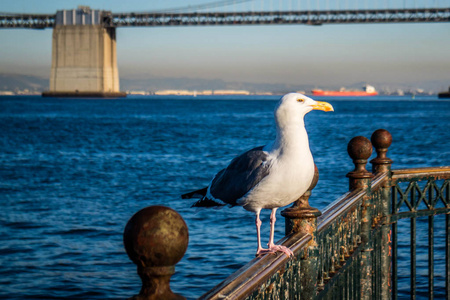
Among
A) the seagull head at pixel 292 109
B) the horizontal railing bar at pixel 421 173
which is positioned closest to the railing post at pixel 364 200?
the horizontal railing bar at pixel 421 173

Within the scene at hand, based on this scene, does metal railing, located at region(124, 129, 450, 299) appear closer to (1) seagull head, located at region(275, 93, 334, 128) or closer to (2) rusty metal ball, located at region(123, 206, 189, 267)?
(2) rusty metal ball, located at region(123, 206, 189, 267)

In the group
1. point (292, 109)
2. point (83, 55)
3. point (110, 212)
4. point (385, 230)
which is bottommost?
point (110, 212)

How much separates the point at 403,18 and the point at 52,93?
52614mm

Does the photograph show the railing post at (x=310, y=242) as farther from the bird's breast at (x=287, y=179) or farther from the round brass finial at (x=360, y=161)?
the round brass finial at (x=360, y=161)

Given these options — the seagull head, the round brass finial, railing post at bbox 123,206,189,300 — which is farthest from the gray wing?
railing post at bbox 123,206,189,300

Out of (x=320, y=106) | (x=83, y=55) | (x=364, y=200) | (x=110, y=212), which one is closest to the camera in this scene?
(x=320, y=106)

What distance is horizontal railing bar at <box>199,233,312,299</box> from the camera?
1.37 meters

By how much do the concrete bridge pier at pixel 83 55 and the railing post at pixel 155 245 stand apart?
81364mm

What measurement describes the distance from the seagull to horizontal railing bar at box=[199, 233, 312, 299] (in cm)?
11

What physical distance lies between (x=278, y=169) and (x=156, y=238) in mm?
1169

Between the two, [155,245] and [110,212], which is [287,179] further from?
[110,212]

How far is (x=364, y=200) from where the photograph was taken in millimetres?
2980

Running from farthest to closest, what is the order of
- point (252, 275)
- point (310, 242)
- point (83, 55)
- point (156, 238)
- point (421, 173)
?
point (83, 55)
point (421, 173)
point (310, 242)
point (252, 275)
point (156, 238)

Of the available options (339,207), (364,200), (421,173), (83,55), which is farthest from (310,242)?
(83,55)
